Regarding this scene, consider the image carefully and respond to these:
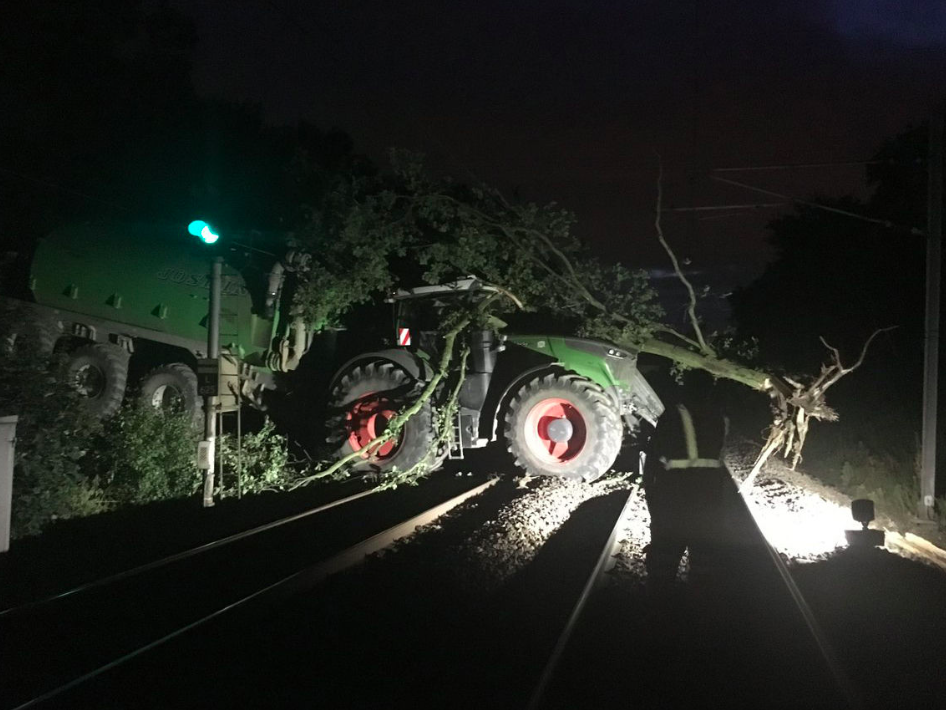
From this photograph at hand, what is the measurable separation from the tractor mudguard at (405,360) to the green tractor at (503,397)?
2cm

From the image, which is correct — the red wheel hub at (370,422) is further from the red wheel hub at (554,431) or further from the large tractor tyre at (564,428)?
the red wheel hub at (554,431)

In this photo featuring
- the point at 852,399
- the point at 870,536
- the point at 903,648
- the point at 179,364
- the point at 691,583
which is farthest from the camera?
the point at 852,399

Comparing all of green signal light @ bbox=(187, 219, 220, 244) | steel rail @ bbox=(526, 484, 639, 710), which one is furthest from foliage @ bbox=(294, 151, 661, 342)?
steel rail @ bbox=(526, 484, 639, 710)

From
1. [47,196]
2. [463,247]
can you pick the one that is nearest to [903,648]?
[463,247]

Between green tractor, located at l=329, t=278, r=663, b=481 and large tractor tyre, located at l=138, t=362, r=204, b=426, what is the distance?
3.03 metres

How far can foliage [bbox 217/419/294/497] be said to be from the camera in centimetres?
1269

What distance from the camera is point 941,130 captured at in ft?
32.4

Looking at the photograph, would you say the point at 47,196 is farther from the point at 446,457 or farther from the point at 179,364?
the point at 446,457

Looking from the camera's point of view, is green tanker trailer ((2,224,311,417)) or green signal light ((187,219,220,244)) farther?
green tanker trailer ((2,224,311,417))

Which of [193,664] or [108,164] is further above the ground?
[108,164]

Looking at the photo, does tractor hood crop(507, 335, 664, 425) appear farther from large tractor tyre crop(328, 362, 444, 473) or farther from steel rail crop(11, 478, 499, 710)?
steel rail crop(11, 478, 499, 710)

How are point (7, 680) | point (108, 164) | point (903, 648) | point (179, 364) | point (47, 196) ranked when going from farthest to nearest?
point (108, 164) < point (47, 196) < point (179, 364) < point (903, 648) < point (7, 680)

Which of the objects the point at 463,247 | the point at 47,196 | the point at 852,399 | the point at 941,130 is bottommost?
the point at 852,399

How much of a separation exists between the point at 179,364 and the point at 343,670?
1137 centimetres
